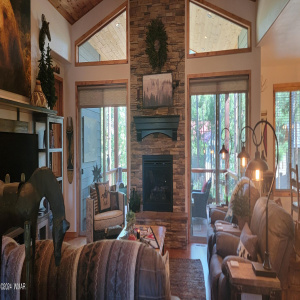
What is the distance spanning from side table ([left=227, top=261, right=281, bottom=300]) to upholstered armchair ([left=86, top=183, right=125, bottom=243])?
219cm

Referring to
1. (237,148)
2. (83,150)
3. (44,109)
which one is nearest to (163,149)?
(237,148)

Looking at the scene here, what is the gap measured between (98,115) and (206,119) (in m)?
2.18

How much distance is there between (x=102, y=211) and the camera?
4062mm

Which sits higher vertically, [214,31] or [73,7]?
[73,7]

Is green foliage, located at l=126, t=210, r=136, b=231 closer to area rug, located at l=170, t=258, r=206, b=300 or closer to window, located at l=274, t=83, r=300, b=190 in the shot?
area rug, located at l=170, t=258, r=206, b=300

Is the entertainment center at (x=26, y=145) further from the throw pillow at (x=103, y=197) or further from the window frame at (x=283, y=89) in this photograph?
the window frame at (x=283, y=89)

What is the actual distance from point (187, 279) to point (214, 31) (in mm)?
4098

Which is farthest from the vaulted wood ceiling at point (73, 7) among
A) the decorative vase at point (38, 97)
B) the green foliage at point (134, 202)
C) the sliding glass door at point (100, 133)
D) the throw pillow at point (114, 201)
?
the green foliage at point (134, 202)

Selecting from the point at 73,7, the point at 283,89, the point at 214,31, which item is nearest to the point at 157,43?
the point at 214,31

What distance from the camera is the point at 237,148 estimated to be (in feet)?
13.6

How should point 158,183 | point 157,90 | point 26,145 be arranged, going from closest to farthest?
point 26,145 → point 157,90 → point 158,183

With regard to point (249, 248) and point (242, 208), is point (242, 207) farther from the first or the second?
point (249, 248)

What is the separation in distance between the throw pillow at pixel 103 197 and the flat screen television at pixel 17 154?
1199 mm

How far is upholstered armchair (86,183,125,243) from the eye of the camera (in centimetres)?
372
